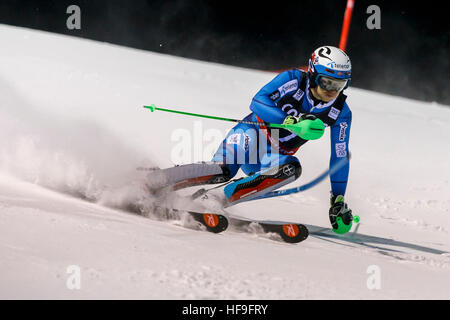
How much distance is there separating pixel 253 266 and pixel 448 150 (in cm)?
683

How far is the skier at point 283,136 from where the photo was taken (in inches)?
170

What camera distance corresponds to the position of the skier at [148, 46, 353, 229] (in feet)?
14.2

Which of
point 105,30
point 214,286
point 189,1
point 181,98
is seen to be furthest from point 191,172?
point 105,30

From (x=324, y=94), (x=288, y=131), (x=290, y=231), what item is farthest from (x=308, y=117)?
(x=290, y=231)

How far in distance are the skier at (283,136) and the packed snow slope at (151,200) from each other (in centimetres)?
39

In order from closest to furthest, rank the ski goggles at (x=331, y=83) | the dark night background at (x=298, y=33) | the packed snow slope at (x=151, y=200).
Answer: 1. the packed snow slope at (x=151, y=200)
2. the ski goggles at (x=331, y=83)
3. the dark night background at (x=298, y=33)

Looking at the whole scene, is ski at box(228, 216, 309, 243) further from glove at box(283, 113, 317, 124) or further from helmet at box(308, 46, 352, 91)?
helmet at box(308, 46, 352, 91)

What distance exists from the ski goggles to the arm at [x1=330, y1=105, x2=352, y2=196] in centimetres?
31

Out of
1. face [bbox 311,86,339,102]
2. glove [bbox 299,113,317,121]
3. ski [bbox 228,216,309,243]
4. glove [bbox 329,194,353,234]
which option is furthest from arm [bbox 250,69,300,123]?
glove [bbox 329,194,353,234]

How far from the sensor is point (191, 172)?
455 cm

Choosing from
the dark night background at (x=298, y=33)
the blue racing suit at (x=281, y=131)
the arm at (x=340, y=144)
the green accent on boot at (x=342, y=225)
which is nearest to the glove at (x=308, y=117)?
the blue racing suit at (x=281, y=131)

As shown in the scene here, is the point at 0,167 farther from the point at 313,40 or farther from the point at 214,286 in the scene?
the point at 313,40

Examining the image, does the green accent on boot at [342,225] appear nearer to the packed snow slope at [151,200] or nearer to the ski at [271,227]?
the packed snow slope at [151,200]
